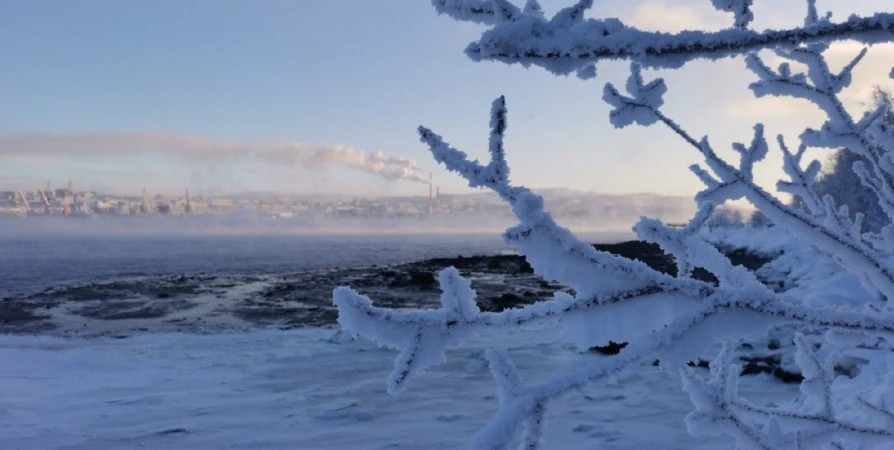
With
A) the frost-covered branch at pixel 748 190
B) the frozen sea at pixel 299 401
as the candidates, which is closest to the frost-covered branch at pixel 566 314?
the frost-covered branch at pixel 748 190

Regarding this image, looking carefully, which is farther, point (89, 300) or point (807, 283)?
point (89, 300)

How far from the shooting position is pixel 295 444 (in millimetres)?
4586

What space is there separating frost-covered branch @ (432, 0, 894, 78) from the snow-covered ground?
2.96m

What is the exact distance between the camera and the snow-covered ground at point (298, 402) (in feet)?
15.4

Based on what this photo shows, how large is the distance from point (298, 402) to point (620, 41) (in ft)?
18.3

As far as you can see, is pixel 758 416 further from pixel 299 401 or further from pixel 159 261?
pixel 159 261

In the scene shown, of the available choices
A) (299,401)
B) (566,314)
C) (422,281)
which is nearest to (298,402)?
(299,401)

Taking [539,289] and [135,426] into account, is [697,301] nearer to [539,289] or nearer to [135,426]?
[135,426]

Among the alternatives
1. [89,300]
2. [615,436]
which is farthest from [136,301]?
[615,436]

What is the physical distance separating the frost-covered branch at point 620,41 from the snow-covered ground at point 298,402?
296 centimetres

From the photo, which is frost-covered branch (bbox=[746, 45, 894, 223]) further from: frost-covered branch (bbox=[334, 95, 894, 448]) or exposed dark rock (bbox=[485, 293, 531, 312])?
exposed dark rock (bbox=[485, 293, 531, 312])

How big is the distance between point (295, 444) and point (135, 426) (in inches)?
62.6

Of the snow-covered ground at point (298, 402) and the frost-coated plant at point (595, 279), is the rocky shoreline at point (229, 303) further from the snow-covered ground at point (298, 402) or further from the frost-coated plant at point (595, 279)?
the frost-coated plant at point (595, 279)

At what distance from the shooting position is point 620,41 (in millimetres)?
939
